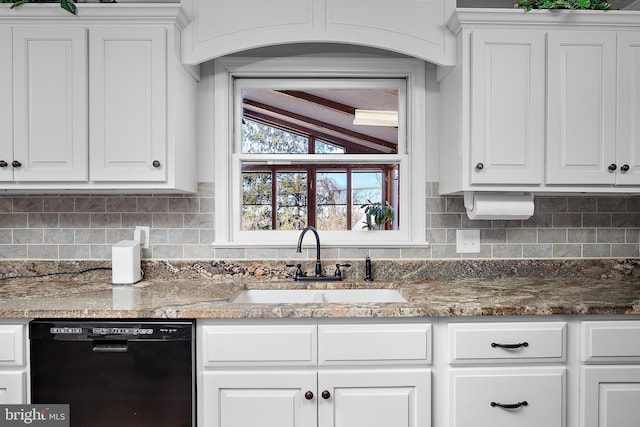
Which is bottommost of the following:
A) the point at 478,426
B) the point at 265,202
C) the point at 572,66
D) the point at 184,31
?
the point at 478,426

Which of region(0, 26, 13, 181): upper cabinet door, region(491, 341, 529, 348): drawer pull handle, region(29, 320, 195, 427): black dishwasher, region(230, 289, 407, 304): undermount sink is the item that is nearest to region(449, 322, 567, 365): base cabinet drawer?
region(491, 341, 529, 348): drawer pull handle

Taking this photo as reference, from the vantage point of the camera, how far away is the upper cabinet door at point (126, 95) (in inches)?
75.0

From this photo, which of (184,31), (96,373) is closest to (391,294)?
(96,373)

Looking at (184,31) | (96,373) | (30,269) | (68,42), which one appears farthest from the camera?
(30,269)

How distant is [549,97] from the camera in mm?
1931

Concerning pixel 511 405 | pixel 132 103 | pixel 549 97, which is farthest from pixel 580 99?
pixel 132 103

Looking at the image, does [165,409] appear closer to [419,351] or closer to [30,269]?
[419,351]

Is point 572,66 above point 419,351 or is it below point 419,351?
above

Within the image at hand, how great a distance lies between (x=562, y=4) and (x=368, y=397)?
6.12 feet

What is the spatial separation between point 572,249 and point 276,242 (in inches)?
61.9

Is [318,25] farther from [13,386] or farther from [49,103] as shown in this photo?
[13,386]

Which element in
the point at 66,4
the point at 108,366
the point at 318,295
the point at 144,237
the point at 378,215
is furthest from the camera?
the point at 378,215

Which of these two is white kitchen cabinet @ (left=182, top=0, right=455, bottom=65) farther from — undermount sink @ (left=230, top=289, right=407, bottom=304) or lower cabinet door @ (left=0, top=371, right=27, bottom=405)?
lower cabinet door @ (left=0, top=371, right=27, bottom=405)

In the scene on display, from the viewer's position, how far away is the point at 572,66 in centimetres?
193
